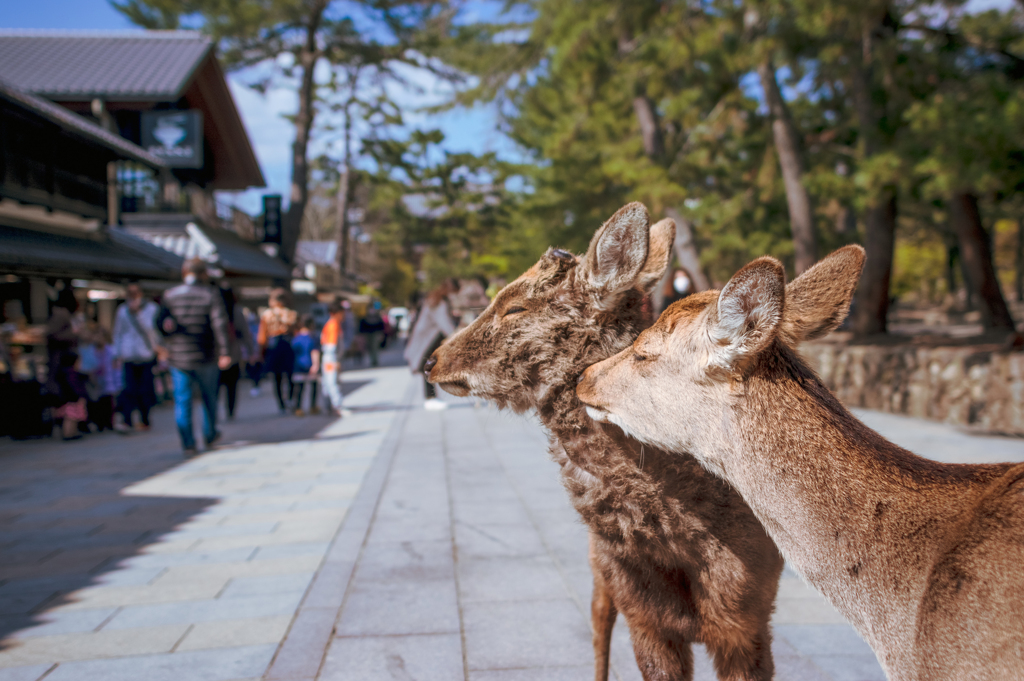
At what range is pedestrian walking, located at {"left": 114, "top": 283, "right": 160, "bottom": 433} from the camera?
9.86 metres

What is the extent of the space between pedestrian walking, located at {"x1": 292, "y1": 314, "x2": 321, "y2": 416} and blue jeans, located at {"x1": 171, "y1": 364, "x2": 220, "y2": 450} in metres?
2.84

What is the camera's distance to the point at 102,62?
19.7 m

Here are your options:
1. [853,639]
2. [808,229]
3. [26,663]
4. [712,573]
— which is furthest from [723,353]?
[808,229]

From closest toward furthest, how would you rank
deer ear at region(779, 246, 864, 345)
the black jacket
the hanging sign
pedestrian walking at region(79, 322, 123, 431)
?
1. deer ear at region(779, 246, 864, 345)
2. the black jacket
3. pedestrian walking at region(79, 322, 123, 431)
4. the hanging sign

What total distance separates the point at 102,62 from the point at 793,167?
62.7 ft

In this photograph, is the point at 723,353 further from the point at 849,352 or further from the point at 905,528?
the point at 849,352

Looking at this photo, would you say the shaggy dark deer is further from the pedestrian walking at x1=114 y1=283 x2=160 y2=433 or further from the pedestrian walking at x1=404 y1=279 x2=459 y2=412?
the pedestrian walking at x1=114 y1=283 x2=160 y2=433

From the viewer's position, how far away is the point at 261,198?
2492 centimetres

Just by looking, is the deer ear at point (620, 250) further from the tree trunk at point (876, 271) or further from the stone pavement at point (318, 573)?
the tree trunk at point (876, 271)

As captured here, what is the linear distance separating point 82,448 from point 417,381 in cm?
842

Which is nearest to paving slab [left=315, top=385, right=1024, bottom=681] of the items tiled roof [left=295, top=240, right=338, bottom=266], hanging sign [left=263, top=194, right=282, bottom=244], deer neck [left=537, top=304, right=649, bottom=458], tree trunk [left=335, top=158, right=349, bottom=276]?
deer neck [left=537, top=304, right=649, bottom=458]

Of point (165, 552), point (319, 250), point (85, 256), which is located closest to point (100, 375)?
point (85, 256)

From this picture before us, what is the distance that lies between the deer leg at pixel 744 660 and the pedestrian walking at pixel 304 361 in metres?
10.1

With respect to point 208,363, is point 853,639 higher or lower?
lower
